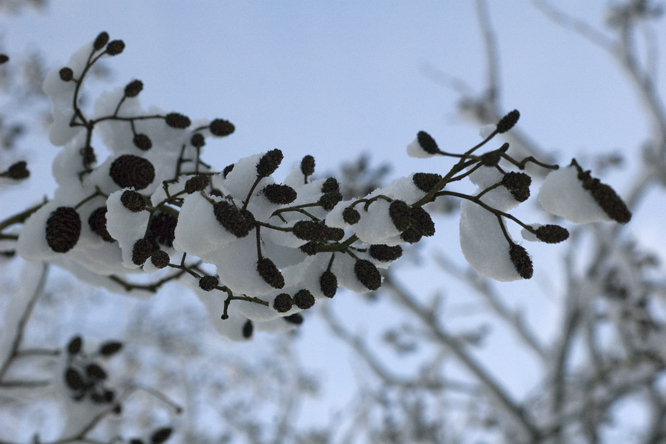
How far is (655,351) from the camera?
Result: 166 inches

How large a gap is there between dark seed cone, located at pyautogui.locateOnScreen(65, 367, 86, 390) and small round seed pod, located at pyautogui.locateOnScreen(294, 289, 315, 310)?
3.89 ft

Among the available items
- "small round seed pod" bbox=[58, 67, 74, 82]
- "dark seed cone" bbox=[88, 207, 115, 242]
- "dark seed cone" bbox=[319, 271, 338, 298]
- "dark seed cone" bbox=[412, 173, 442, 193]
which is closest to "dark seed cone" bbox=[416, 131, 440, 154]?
"dark seed cone" bbox=[412, 173, 442, 193]

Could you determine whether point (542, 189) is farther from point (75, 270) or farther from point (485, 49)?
point (485, 49)

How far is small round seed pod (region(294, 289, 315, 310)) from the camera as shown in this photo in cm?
91

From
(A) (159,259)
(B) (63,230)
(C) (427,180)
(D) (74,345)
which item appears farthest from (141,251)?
(D) (74,345)

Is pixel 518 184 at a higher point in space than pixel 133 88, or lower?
higher

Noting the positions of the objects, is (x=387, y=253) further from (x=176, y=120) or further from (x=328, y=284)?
(x=176, y=120)

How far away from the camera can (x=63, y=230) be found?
1088 millimetres

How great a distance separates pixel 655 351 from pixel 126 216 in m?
4.86

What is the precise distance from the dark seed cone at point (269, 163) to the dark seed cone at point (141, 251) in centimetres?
30

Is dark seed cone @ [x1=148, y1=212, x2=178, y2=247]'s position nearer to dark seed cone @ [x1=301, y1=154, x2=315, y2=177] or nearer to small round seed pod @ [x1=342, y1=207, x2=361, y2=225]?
dark seed cone @ [x1=301, y1=154, x2=315, y2=177]

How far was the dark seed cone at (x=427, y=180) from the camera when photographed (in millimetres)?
858

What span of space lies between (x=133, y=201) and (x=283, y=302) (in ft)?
1.16

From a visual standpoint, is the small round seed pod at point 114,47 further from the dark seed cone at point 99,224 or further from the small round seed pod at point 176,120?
the dark seed cone at point 99,224
